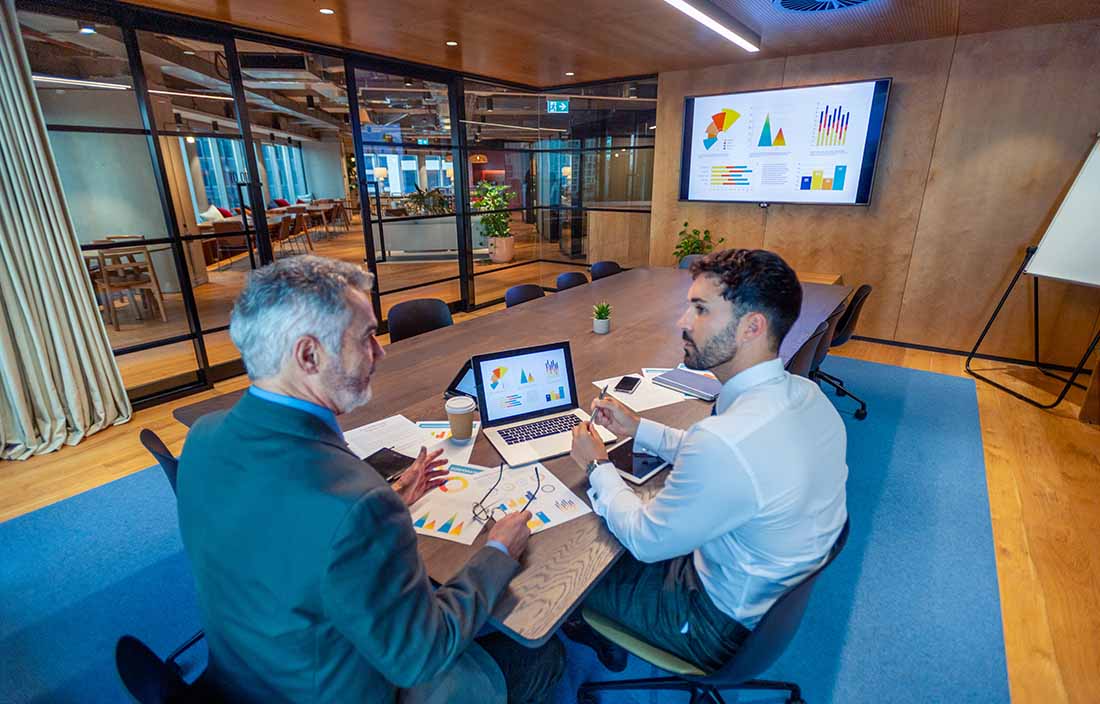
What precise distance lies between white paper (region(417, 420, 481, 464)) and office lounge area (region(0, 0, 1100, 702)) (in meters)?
0.05

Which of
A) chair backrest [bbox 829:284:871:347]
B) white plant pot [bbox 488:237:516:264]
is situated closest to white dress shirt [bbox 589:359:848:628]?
chair backrest [bbox 829:284:871:347]

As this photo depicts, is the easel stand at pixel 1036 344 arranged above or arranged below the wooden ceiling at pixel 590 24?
below

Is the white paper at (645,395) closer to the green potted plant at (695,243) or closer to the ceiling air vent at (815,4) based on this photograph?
the ceiling air vent at (815,4)

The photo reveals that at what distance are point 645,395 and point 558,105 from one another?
229 inches

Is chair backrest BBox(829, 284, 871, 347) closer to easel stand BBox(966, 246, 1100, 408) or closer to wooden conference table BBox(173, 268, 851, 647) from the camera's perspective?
wooden conference table BBox(173, 268, 851, 647)

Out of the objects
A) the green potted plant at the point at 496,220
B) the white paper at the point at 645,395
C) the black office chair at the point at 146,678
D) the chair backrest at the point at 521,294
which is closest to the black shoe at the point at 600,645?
the white paper at the point at 645,395

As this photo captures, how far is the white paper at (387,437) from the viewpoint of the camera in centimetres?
160

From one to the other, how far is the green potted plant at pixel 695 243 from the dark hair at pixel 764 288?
4.47 meters

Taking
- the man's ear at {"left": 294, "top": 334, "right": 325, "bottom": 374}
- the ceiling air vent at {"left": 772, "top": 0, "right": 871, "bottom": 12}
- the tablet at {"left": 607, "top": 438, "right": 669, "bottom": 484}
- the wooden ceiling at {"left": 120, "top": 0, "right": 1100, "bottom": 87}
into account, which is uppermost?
the wooden ceiling at {"left": 120, "top": 0, "right": 1100, "bottom": 87}

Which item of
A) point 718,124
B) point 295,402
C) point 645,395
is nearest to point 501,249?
point 718,124

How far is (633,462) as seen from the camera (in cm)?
155

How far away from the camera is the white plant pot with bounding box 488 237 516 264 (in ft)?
25.6

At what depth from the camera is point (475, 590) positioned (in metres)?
1.01

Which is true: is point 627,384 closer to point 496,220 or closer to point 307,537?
point 307,537
